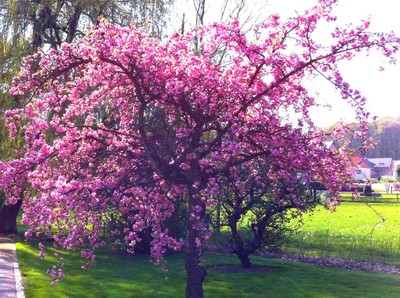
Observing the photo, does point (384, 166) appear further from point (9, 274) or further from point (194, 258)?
point (194, 258)

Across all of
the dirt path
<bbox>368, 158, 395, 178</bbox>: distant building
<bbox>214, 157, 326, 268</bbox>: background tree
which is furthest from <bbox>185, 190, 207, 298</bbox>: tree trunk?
<bbox>368, 158, 395, 178</bbox>: distant building

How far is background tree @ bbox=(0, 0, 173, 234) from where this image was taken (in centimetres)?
2027

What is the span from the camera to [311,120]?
27.9 feet

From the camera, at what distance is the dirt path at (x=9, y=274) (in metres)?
10.7

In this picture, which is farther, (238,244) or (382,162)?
(382,162)

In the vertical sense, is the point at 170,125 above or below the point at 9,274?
above

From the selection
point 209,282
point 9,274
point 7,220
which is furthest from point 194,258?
point 7,220

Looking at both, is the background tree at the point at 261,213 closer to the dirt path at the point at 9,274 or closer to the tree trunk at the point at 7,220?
the dirt path at the point at 9,274

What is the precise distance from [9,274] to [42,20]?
10.8 m

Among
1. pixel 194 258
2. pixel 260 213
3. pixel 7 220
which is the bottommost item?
pixel 194 258

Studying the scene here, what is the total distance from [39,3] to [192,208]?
1535 centimetres

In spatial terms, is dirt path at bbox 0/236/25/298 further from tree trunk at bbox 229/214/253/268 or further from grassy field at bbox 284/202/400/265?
grassy field at bbox 284/202/400/265

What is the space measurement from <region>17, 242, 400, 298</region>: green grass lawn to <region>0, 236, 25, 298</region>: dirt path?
0.62 ft

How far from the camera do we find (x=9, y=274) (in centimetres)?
1307
